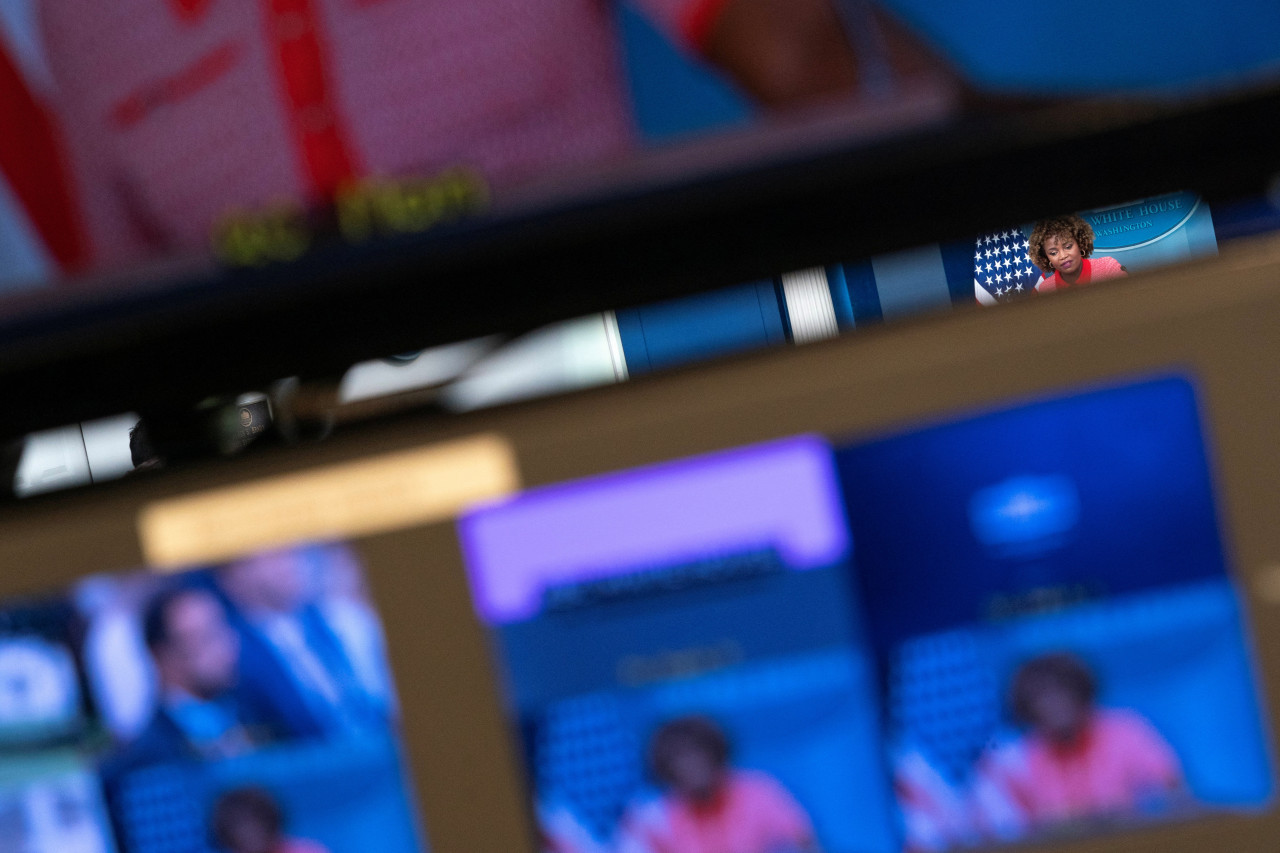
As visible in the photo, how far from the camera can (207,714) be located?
0.58 m

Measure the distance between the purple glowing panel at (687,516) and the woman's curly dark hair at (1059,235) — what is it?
0.45 m

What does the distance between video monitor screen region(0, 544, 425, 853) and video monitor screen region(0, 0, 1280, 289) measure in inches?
7.4

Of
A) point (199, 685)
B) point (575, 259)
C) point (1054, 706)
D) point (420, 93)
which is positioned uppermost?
point (420, 93)

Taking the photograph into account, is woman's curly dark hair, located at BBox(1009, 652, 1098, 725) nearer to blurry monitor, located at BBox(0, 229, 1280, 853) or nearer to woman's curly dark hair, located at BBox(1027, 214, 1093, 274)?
blurry monitor, located at BBox(0, 229, 1280, 853)

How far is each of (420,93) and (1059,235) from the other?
56 cm

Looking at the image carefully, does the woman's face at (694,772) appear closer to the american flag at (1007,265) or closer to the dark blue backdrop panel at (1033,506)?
the dark blue backdrop panel at (1033,506)

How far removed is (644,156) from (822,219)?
10 centimetres

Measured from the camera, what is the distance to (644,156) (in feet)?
1.80

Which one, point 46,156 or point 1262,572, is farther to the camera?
point 46,156

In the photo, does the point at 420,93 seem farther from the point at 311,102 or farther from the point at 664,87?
the point at 664,87

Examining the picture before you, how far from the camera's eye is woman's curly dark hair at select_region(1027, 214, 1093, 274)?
34.6 inches

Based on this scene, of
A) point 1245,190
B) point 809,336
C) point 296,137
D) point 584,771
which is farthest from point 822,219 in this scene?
point 296,137

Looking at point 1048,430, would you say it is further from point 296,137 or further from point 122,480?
point 296,137

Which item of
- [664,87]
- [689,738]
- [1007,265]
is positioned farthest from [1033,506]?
[664,87]
